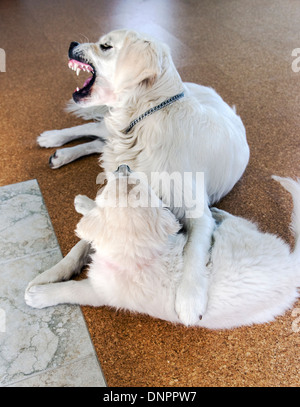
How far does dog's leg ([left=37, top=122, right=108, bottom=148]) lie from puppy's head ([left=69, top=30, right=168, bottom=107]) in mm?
493

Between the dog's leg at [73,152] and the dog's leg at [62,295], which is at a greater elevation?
the dog's leg at [73,152]

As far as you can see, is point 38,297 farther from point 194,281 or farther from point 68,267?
point 194,281

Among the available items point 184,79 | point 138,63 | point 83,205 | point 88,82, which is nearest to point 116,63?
point 138,63

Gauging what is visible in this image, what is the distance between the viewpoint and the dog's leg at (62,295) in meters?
1.54

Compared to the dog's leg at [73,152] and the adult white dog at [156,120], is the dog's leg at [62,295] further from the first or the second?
the dog's leg at [73,152]

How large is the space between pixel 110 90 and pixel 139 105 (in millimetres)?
174

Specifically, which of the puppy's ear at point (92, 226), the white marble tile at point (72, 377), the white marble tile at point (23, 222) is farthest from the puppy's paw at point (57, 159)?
the white marble tile at point (72, 377)

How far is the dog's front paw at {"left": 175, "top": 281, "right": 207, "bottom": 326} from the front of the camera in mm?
1354

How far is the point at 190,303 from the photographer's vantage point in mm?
1352

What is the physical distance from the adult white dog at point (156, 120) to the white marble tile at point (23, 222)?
1.54 ft

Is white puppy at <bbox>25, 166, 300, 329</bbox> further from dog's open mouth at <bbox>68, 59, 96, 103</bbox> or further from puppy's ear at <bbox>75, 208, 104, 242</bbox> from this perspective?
dog's open mouth at <bbox>68, 59, 96, 103</bbox>

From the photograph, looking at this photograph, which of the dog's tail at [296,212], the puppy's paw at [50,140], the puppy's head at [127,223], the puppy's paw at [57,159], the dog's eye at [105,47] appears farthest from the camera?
the puppy's paw at [50,140]

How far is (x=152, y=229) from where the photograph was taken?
1286mm

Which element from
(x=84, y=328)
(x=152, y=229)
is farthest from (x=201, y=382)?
(x=152, y=229)
